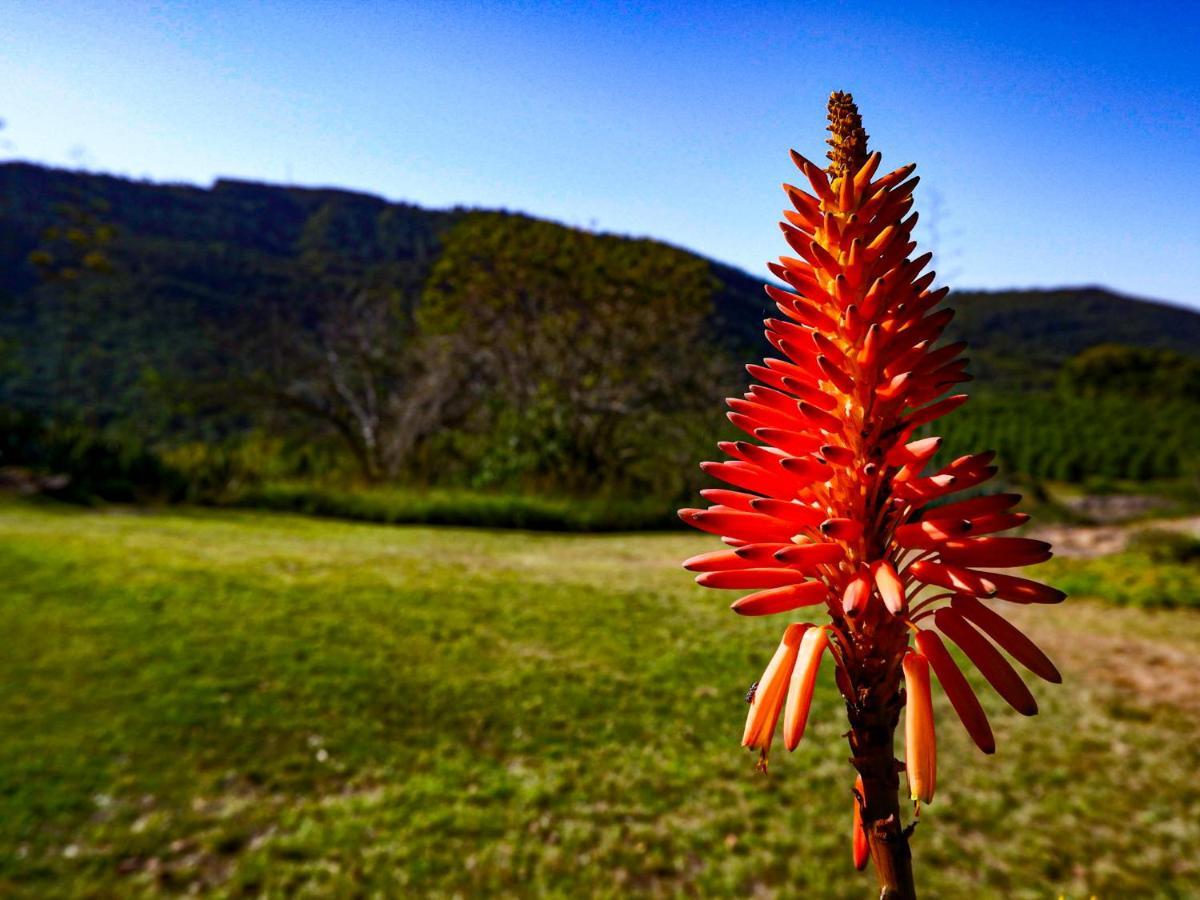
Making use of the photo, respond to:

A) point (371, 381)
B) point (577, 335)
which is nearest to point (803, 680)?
point (577, 335)

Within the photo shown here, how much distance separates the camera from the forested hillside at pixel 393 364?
583 inches

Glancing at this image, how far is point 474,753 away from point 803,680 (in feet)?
14.7

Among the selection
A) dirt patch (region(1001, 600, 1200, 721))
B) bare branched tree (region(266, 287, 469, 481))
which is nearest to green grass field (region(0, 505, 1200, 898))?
dirt patch (region(1001, 600, 1200, 721))

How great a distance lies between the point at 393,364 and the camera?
62.6 ft

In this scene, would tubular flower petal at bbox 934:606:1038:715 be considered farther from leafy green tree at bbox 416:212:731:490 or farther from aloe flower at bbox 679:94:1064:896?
leafy green tree at bbox 416:212:731:490

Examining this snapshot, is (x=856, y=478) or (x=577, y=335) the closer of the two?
(x=856, y=478)

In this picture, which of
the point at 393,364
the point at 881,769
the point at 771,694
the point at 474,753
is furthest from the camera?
the point at 393,364

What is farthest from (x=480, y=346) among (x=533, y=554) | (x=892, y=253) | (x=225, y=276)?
(x=892, y=253)

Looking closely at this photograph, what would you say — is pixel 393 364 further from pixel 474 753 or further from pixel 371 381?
pixel 474 753

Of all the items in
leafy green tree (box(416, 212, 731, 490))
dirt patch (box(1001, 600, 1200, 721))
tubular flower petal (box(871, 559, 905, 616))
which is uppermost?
leafy green tree (box(416, 212, 731, 490))

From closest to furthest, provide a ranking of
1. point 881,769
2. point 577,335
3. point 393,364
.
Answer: point 881,769 → point 577,335 → point 393,364

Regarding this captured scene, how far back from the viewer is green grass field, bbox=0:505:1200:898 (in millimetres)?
3531

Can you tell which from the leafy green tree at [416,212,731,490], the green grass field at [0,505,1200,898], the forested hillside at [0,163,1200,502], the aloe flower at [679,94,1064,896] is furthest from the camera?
the leafy green tree at [416,212,731,490]

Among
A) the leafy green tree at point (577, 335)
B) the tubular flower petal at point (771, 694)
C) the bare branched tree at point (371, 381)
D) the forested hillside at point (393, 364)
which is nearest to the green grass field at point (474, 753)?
the tubular flower petal at point (771, 694)
